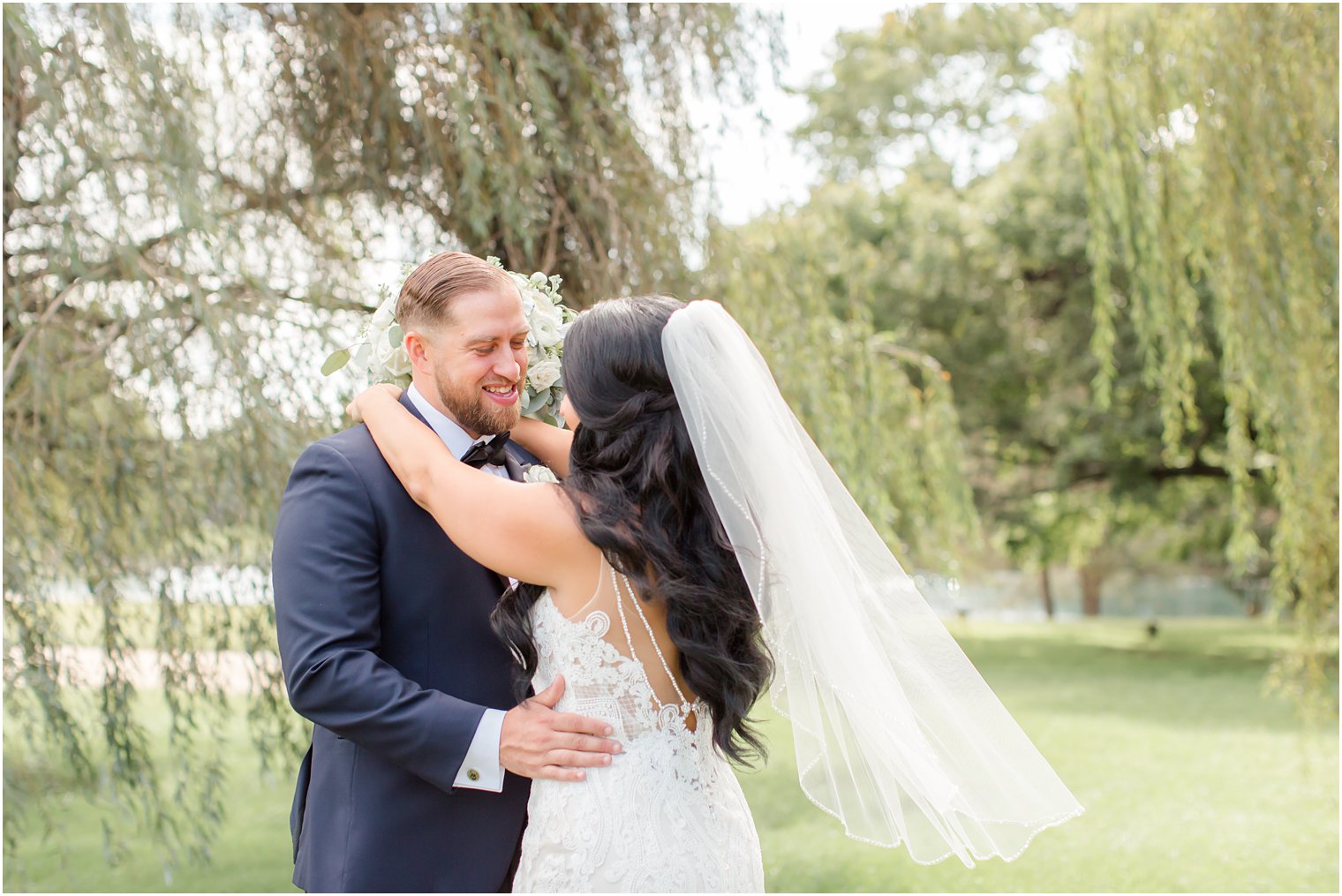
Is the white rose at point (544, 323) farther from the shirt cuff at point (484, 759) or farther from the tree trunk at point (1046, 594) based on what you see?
the tree trunk at point (1046, 594)

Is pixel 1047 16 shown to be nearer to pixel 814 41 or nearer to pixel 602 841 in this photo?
pixel 814 41

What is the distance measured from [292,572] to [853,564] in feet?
3.53

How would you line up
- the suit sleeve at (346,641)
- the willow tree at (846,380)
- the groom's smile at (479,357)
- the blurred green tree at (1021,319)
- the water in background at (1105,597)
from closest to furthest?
the suit sleeve at (346,641), the groom's smile at (479,357), the willow tree at (846,380), the blurred green tree at (1021,319), the water in background at (1105,597)

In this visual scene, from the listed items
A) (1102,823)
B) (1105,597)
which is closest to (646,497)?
(1102,823)

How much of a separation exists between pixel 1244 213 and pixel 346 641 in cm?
495

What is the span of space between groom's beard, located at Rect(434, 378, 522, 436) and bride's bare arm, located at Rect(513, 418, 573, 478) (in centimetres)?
18

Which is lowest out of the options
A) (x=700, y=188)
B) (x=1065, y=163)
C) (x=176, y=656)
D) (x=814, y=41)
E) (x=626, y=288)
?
(x=176, y=656)

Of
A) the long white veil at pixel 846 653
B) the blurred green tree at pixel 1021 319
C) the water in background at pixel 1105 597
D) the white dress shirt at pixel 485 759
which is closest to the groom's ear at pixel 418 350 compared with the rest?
the long white veil at pixel 846 653

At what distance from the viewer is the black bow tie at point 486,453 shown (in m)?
2.32

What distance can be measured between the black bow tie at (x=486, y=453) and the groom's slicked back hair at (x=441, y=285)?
25 centimetres

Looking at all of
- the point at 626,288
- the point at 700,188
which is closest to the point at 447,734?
the point at 626,288

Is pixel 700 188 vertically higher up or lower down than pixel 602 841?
higher up

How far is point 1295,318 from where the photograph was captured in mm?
5496

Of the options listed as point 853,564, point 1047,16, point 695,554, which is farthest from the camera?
point 1047,16
